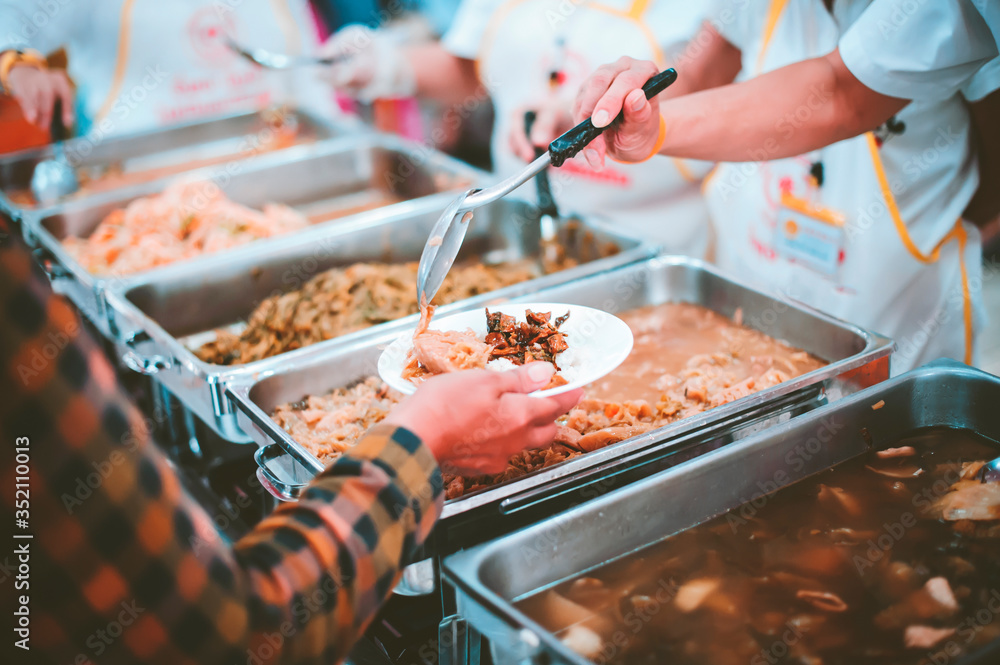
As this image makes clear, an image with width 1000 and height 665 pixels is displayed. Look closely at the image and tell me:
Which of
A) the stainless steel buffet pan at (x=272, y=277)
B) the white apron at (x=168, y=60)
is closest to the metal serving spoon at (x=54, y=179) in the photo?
the white apron at (x=168, y=60)

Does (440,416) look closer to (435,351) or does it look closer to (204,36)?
(435,351)

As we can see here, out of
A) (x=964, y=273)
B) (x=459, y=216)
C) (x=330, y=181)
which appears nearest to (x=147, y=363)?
(x=459, y=216)

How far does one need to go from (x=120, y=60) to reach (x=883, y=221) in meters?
3.85

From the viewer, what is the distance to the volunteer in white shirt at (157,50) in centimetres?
409

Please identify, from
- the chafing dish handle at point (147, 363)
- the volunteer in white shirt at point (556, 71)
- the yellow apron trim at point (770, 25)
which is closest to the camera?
the chafing dish handle at point (147, 363)

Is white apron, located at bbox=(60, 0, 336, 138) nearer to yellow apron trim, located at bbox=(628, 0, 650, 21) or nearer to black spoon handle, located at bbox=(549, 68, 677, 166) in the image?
yellow apron trim, located at bbox=(628, 0, 650, 21)

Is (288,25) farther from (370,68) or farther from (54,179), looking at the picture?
(54,179)

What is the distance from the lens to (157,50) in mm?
4324

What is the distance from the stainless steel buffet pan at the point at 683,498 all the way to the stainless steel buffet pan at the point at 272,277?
792 millimetres

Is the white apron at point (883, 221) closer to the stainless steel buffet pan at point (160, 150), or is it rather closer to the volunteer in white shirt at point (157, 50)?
the stainless steel buffet pan at point (160, 150)

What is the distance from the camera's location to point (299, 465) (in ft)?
4.79

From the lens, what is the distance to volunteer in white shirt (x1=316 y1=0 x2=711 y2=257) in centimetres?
273

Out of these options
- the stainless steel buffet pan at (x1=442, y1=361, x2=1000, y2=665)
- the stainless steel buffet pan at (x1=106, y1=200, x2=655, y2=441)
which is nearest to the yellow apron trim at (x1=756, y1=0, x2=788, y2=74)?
the stainless steel buffet pan at (x1=106, y1=200, x2=655, y2=441)

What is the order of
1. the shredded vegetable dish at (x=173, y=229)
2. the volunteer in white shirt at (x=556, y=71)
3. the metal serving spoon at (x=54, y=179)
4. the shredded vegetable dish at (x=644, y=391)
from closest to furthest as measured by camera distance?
the shredded vegetable dish at (x=644, y=391) → the shredded vegetable dish at (x=173, y=229) → the volunteer in white shirt at (x=556, y=71) → the metal serving spoon at (x=54, y=179)
